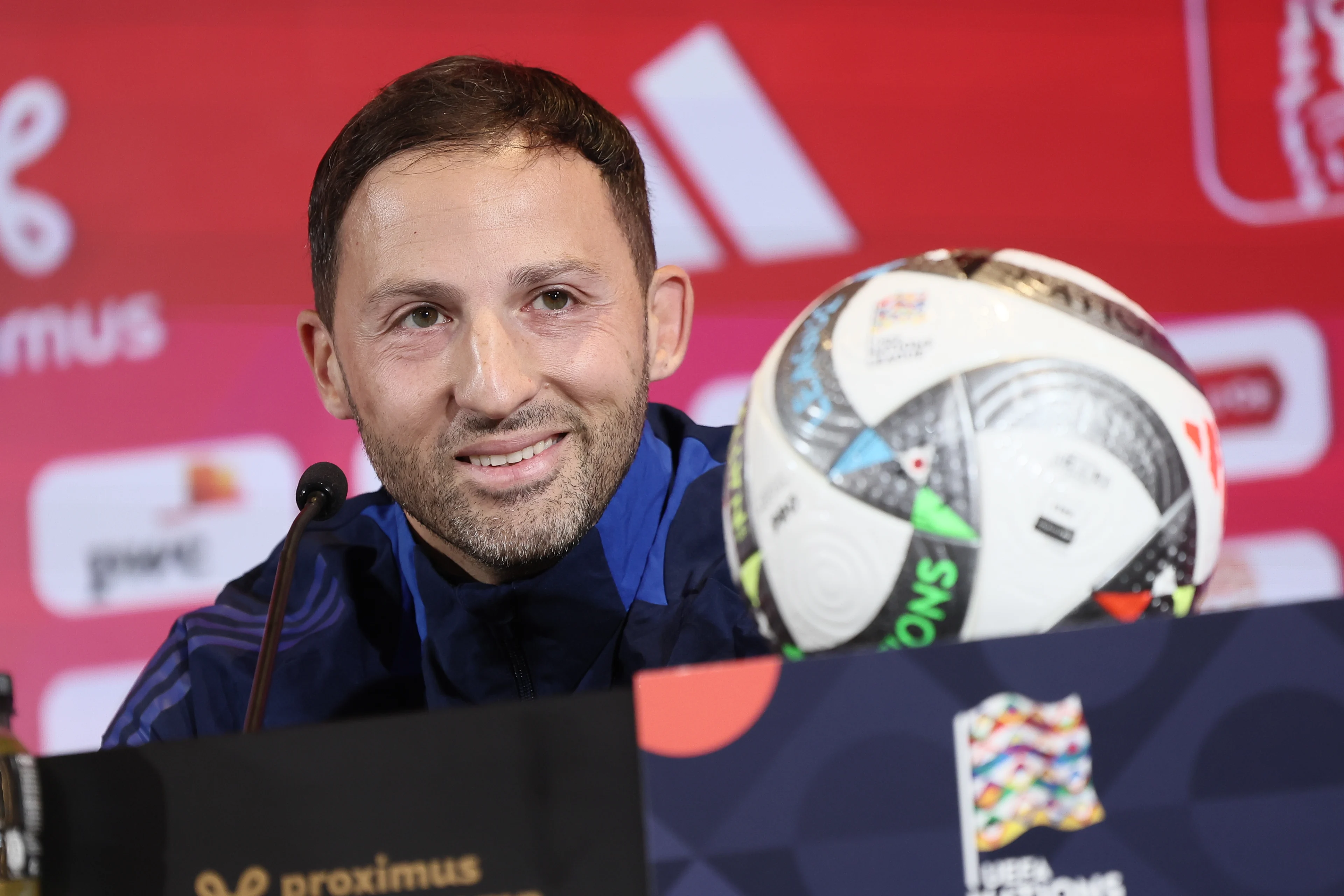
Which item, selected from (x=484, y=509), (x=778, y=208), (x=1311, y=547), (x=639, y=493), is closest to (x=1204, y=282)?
(x=1311, y=547)

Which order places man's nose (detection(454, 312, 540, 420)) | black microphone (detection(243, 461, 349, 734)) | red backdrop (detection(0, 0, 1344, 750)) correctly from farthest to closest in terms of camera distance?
red backdrop (detection(0, 0, 1344, 750)), man's nose (detection(454, 312, 540, 420)), black microphone (detection(243, 461, 349, 734))

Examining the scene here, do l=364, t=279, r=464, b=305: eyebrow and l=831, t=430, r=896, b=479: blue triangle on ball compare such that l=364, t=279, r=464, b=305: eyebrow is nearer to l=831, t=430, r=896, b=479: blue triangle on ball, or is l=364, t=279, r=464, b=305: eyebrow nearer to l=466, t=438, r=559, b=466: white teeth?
l=466, t=438, r=559, b=466: white teeth

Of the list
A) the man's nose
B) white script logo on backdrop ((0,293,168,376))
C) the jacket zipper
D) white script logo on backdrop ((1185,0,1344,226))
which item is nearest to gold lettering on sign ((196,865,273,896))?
the man's nose

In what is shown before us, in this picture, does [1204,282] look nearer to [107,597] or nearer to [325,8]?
[325,8]

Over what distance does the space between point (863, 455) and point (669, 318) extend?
0.67m

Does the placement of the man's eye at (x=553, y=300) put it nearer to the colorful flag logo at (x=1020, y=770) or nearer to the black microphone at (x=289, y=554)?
the black microphone at (x=289, y=554)

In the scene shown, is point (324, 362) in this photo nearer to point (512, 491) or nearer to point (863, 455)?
point (512, 491)

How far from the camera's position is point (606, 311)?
1112 mm

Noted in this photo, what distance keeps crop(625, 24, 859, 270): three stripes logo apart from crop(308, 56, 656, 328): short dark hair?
0.77 metres

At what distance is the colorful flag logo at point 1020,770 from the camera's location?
0.53m

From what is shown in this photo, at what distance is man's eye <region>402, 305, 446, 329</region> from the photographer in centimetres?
102

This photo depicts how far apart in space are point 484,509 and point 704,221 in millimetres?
1086

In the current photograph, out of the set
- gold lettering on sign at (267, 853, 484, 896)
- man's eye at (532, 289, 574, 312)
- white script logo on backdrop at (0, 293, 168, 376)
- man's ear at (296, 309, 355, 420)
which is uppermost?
white script logo on backdrop at (0, 293, 168, 376)

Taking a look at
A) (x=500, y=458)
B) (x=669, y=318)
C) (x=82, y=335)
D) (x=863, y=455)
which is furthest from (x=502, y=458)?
(x=82, y=335)
